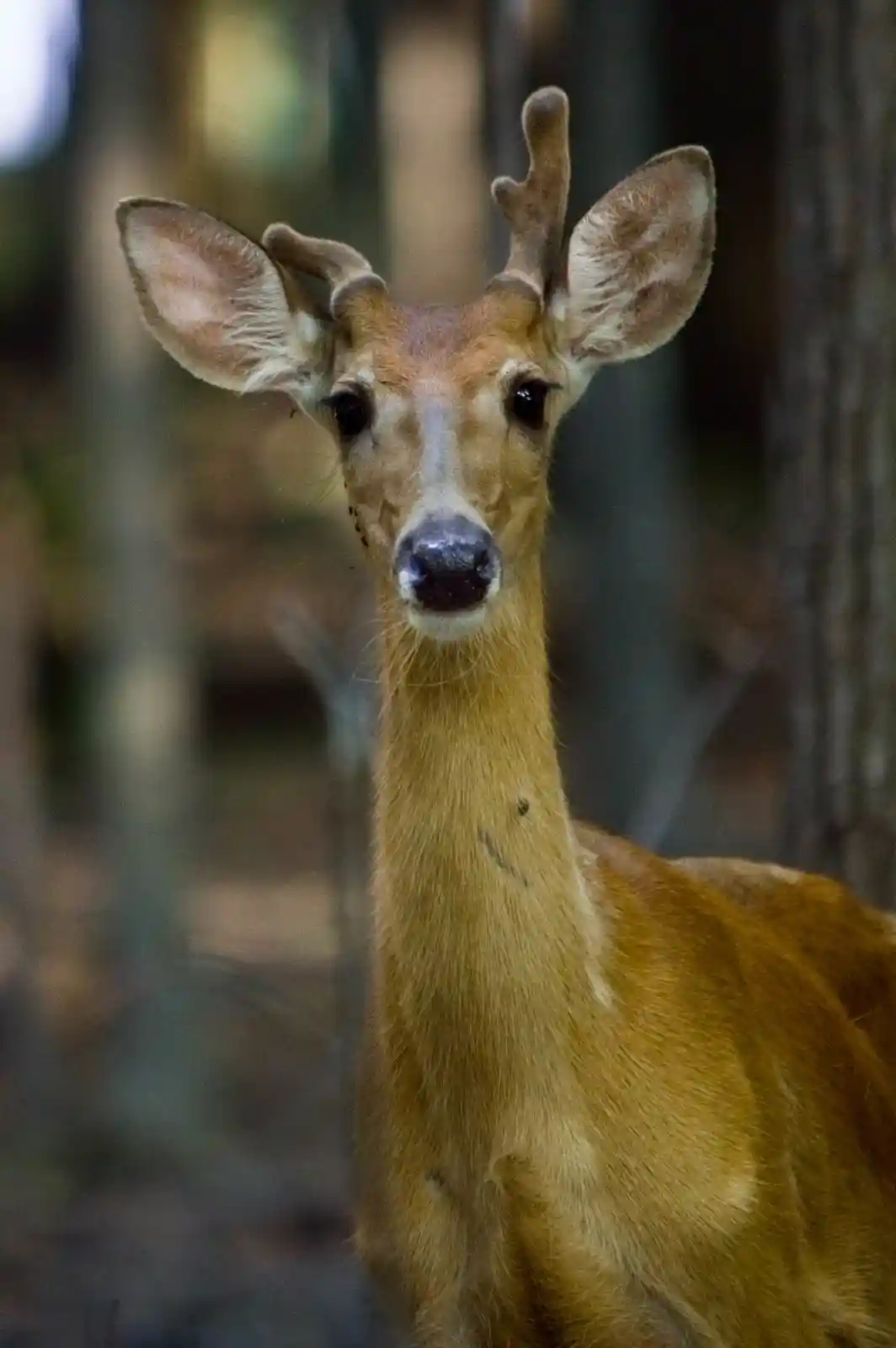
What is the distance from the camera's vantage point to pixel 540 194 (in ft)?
15.9

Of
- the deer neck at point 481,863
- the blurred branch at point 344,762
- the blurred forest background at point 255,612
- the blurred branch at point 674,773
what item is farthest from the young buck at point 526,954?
the blurred branch at point 344,762

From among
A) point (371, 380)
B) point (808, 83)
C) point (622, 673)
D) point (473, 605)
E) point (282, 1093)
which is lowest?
point (282, 1093)

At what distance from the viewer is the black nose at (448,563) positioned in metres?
4.21

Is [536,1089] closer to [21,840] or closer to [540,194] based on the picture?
[540,194]

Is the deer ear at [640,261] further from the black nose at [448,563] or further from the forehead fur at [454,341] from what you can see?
the black nose at [448,563]

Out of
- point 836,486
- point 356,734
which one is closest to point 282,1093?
point 356,734

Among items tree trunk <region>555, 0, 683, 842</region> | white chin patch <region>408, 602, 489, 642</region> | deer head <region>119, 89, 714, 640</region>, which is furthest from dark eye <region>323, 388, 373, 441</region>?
tree trunk <region>555, 0, 683, 842</region>

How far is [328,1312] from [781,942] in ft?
6.45

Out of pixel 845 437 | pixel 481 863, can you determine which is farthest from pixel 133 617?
pixel 481 863

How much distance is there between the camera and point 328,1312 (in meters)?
6.60

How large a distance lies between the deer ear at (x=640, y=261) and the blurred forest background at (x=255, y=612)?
2.01 feet

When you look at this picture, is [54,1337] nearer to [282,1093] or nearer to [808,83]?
[808,83]

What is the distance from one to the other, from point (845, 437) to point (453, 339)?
1857mm

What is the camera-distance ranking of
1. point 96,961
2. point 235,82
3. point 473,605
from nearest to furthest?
point 473,605 < point 96,961 < point 235,82
